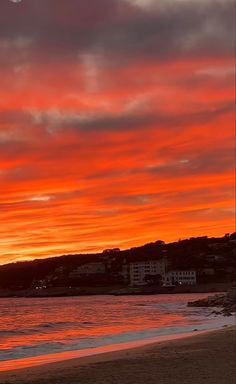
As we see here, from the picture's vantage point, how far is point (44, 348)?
21703 millimetres

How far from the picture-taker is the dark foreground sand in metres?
11.8

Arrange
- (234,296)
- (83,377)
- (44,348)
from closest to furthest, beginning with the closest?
(83,377), (44,348), (234,296)

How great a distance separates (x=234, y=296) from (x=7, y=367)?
4914cm

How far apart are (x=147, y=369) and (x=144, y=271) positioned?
163215 mm

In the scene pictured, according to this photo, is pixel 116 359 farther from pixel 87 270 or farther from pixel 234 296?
pixel 87 270

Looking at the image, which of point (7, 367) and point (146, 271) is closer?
point (7, 367)

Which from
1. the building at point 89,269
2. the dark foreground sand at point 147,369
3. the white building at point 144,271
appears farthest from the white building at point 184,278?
the dark foreground sand at point 147,369

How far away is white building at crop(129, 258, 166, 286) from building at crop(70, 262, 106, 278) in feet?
38.5

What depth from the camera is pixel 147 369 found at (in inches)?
531

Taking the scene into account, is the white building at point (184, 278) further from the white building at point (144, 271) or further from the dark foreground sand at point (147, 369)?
the dark foreground sand at point (147, 369)

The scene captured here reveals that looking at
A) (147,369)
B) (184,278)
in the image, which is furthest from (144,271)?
(147,369)

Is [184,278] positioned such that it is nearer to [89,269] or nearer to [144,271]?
[144,271]

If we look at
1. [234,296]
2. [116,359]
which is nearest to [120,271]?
[234,296]

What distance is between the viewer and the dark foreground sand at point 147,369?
11.8m
